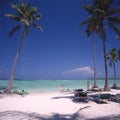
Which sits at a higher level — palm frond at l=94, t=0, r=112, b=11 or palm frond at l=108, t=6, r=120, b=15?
palm frond at l=94, t=0, r=112, b=11

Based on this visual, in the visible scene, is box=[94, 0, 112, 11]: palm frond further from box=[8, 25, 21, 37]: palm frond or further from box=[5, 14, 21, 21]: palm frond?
box=[8, 25, 21, 37]: palm frond

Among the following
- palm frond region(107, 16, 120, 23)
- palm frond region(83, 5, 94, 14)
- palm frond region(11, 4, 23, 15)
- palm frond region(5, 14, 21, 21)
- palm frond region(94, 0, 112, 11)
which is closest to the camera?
palm frond region(5, 14, 21, 21)

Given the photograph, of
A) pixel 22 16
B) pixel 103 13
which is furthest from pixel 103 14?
pixel 22 16

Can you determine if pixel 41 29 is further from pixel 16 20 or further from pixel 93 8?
pixel 93 8

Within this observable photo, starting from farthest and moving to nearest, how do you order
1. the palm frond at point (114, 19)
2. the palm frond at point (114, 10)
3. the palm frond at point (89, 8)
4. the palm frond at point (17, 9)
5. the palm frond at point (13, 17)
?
the palm frond at point (89, 8), the palm frond at point (114, 10), the palm frond at point (114, 19), the palm frond at point (17, 9), the palm frond at point (13, 17)

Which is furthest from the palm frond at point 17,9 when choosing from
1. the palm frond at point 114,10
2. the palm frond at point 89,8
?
the palm frond at point 114,10

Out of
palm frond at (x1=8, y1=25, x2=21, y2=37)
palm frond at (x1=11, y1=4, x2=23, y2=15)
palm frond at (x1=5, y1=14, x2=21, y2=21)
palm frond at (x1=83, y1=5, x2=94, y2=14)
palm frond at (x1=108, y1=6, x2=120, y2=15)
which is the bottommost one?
palm frond at (x1=8, y1=25, x2=21, y2=37)

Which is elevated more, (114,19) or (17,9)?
(17,9)

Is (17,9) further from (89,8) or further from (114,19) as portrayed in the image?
(114,19)

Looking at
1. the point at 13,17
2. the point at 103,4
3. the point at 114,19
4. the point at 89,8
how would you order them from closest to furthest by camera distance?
the point at 13,17 → the point at 114,19 → the point at 103,4 → the point at 89,8

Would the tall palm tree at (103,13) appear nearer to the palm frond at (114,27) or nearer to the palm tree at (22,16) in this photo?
the palm frond at (114,27)

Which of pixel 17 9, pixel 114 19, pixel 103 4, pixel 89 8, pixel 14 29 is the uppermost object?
pixel 103 4

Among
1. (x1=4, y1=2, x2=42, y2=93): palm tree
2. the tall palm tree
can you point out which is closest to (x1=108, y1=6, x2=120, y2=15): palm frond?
the tall palm tree

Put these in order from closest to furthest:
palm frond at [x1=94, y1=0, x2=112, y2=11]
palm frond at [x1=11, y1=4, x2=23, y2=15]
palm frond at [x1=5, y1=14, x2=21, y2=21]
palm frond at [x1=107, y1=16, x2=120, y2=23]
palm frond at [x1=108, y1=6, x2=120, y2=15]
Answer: palm frond at [x1=5, y1=14, x2=21, y2=21] < palm frond at [x1=11, y1=4, x2=23, y2=15] < palm frond at [x1=107, y1=16, x2=120, y2=23] < palm frond at [x1=108, y1=6, x2=120, y2=15] < palm frond at [x1=94, y1=0, x2=112, y2=11]
